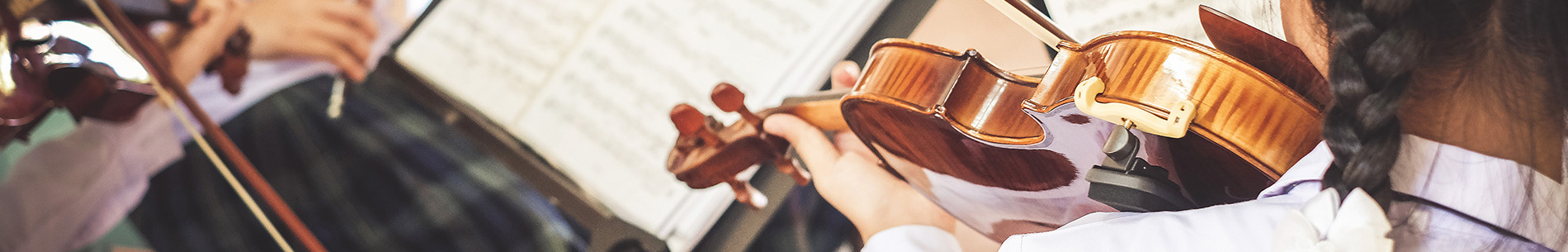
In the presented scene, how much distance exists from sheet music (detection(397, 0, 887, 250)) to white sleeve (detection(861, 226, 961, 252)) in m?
0.46

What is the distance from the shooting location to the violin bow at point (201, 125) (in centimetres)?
119

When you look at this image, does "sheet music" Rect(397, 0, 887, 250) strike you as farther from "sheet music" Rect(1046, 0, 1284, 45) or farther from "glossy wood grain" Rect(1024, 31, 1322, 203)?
"glossy wood grain" Rect(1024, 31, 1322, 203)

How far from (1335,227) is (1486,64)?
150mm

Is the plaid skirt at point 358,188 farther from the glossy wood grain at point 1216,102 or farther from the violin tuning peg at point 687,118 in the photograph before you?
the glossy wood grain at point 1216,102

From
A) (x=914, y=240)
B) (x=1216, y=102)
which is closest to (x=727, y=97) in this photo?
(x=914, y=240)

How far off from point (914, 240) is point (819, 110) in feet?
0.63

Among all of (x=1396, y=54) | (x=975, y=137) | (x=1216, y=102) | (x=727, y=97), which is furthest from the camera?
(x=727, y=97)

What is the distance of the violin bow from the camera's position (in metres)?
1.19

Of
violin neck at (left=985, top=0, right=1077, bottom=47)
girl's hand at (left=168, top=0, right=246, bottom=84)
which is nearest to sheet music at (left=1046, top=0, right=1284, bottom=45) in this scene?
violin neck at (left=985, top=0, right=1077, bottom=47)

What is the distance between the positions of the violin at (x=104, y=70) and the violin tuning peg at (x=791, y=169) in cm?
80

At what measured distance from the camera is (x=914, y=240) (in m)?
0.68

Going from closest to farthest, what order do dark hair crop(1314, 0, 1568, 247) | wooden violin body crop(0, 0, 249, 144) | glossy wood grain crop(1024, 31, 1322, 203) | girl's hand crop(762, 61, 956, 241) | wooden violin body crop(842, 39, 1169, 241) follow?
dark hair crop(1314, 0, 1568, 247), glossy wood grain crop(1024, 31, 1322, 203), wooden violin body crop(842, 39, 1169, 241), girl's hand crop(762, 61, 956, 241), wooden violin body crop(0, 0, 249, 144)

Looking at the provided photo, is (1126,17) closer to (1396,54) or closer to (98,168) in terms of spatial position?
(1396,54)

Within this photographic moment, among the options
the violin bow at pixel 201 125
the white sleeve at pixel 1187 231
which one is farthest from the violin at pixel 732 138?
the violin bow at pixel 201 125
